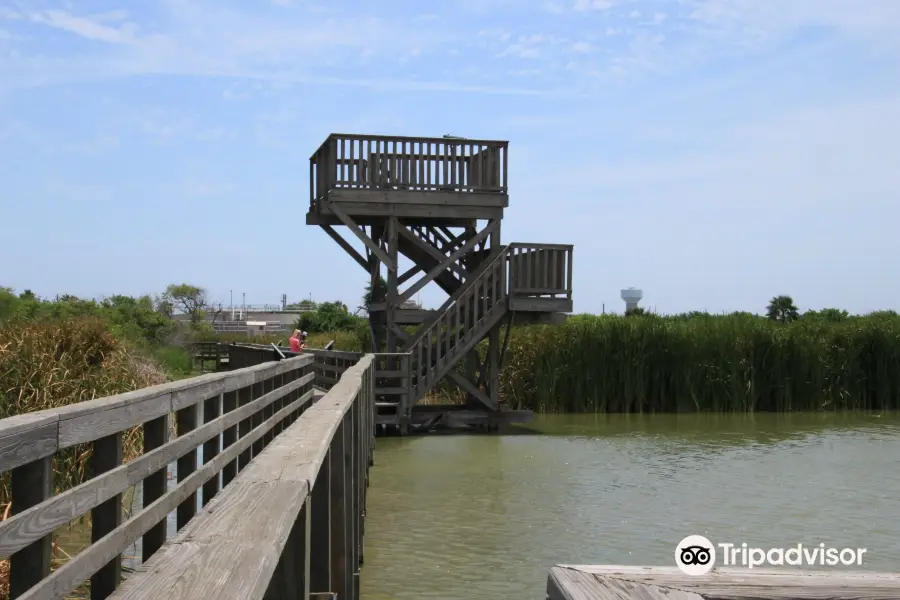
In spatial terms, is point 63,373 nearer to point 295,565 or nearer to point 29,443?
point 29,443

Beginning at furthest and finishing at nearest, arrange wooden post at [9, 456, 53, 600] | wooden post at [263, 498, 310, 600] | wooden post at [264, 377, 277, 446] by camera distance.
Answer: wooden post at [264, 377, 277, 446] < wooden post at [9, 456, 53, 600] < wooden post at [263, 498, 310, 600]

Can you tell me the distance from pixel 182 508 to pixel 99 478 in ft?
9.38

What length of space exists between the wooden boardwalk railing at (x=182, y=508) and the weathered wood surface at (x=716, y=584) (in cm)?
60

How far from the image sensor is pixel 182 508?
6703 millimetres

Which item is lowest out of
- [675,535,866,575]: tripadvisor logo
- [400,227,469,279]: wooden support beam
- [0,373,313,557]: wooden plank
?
[675,535,866,575]: tripadvisor logo

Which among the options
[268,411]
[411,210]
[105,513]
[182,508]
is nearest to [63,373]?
[268,411]

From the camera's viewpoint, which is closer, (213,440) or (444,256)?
(213,440)

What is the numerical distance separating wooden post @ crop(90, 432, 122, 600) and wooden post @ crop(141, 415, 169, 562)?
49cm

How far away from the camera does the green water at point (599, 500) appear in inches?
375

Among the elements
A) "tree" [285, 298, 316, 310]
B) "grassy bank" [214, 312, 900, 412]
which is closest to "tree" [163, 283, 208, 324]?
"tree" [285, 298, 316, 310]

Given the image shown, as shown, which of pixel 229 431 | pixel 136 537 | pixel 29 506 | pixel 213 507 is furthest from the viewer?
pixel 229 431

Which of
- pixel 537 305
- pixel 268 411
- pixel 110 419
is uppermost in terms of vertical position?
pixel 537 305

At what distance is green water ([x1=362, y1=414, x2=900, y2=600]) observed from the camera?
31.2 ft

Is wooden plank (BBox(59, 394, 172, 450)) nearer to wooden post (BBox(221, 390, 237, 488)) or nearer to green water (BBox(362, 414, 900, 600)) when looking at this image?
wooden post (BBox(221, 390, 237, 488))
